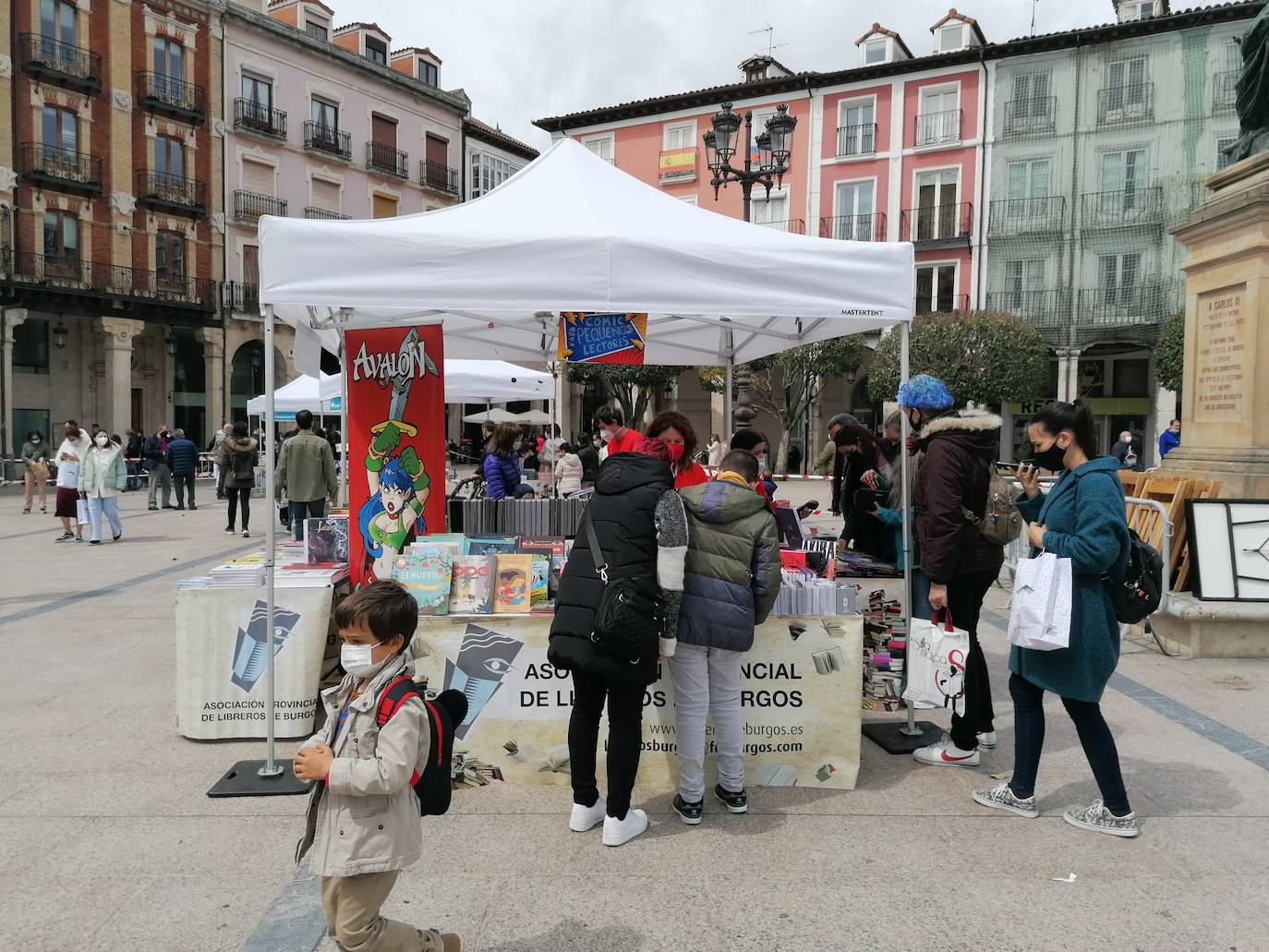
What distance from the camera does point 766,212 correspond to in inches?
1364

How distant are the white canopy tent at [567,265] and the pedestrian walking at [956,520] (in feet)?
1.32

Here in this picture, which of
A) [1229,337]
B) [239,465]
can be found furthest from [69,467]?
[1229,337]

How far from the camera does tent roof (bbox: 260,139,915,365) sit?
13.3 feet

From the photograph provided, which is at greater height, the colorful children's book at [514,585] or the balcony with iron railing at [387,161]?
the balcony with iron railing at [387,161]

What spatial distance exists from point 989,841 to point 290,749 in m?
3.35

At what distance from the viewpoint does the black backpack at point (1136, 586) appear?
3.53 meters

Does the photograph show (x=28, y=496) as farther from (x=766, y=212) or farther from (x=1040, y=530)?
(x=766, y=212)

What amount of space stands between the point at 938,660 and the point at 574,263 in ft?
8.14

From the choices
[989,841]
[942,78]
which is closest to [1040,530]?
[989,841]

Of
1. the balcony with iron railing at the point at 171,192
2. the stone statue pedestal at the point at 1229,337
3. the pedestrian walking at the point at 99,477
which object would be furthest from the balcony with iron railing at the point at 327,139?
the stone statue pedestal at the point at 1229,337

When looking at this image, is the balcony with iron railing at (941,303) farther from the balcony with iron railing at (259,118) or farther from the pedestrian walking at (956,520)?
the pedestrian walking at (956,520)

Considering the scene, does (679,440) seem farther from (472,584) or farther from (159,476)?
(159,476)

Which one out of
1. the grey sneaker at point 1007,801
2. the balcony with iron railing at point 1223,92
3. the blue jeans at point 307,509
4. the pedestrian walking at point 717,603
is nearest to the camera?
the pedestrian walking at point 717,603

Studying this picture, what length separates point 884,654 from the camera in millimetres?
5094
